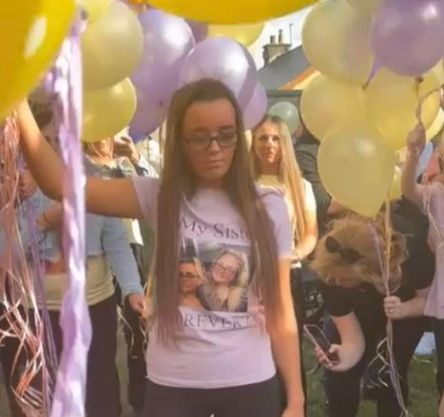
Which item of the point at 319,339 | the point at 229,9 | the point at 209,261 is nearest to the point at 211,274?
the point at 209,261

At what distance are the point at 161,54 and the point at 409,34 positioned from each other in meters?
0.82

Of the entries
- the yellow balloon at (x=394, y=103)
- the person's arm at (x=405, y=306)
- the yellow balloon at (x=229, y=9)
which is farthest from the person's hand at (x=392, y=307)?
the yellow balloon at (x=229, y=9)

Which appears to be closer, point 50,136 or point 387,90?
point 50,136

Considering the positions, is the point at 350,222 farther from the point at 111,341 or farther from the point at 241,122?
the point at 241,122

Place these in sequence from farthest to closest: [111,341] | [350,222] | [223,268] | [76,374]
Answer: [350,222]
[111,341]
[223,268]
[76,374]

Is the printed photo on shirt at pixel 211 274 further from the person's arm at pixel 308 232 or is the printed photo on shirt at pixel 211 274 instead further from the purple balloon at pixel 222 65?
the person's arm at pixel 308 232

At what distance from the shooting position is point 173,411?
7.04 ft

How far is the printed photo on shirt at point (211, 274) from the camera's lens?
6.98 feet

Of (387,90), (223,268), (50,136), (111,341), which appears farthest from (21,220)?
(387,90)

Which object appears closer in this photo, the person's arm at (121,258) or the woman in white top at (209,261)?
the woman in white top at (209,261)

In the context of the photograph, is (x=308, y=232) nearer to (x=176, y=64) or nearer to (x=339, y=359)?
(x=339, y=359)

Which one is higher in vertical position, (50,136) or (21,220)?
(50,136)

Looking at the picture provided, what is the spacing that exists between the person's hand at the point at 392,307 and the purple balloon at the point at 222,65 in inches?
34.2

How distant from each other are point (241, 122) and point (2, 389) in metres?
2.63
